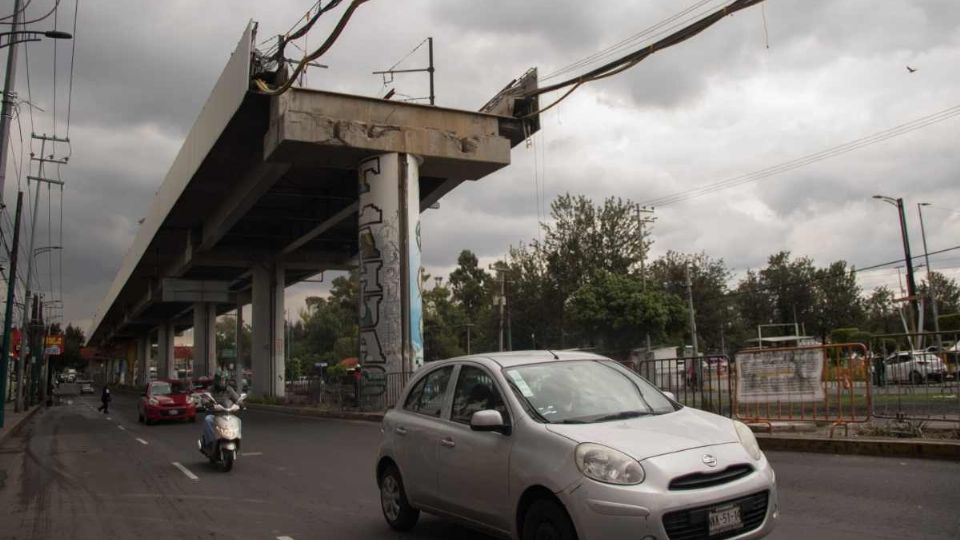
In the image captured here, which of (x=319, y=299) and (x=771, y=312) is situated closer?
(x=771, y=312)

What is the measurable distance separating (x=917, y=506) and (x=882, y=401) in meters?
6.24

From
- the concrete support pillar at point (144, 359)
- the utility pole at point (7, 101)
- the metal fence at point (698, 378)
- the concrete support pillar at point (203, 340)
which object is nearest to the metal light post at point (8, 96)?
the utility pole at point (7, 101)

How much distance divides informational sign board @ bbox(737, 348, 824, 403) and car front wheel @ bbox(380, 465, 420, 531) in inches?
308

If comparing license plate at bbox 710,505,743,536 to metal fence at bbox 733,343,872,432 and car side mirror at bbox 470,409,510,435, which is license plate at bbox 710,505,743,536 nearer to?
car side mirror at bbox 470,409,510,435

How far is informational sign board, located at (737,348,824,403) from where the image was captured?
39.5ft

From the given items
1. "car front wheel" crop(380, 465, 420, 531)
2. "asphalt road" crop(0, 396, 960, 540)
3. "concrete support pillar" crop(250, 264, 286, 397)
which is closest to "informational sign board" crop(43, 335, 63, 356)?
"concrete support pillar" crop(250, 264, 286, 397)

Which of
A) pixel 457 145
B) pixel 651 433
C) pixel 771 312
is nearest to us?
pixel 651 433

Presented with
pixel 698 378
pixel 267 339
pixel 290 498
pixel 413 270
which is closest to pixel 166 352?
pixel 267 339

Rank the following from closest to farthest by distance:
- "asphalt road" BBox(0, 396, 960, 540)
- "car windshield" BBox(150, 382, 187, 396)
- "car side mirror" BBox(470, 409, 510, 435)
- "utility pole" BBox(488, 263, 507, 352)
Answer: "car side mirror" BBox(470, 409, 510, 435) < "asphalt road" BBox(0, 396, 960, 540) < "car windshield" BBox(150, 382, 187, 396) < "utility pole" BBox(488, 263, 507, 352)

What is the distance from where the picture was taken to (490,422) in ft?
16.8

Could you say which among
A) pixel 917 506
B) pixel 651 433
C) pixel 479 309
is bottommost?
pixel 917 506

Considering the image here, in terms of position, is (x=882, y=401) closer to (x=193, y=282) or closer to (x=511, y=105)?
(x=511, y=105)

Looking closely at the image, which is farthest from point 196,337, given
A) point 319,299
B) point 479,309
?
point 319,299

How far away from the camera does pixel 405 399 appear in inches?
271
